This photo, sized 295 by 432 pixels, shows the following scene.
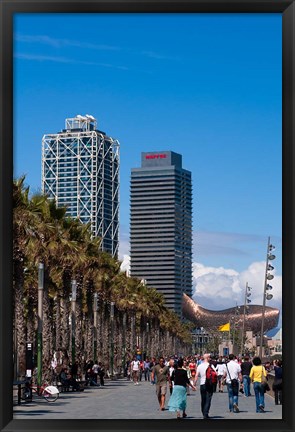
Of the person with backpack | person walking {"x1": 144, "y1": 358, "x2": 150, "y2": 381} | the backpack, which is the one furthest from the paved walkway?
person walking {"x1": 144, "y1": 358, "x2": 150, "y2": 381}

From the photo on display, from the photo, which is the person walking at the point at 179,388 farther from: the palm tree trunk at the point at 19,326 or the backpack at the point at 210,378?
the palm tree trunk at the point at 19,326

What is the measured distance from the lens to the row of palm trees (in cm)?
4244

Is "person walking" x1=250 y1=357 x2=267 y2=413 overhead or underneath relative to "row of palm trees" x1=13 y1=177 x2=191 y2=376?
underneath

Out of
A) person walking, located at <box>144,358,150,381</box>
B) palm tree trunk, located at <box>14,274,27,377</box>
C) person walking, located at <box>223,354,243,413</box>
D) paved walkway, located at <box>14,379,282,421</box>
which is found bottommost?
person walking, located at <box>144,358,150,381</box>

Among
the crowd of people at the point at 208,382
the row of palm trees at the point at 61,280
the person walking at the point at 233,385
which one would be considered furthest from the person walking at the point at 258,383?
the row of palm trees at the point at 61,280

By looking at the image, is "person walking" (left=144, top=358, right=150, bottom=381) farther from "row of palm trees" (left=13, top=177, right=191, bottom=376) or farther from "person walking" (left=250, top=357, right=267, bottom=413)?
"person walking" (left=250, top=357, right=267, bottom=413)

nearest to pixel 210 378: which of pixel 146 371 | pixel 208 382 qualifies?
pixel 208 382

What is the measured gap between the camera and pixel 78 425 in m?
12.3

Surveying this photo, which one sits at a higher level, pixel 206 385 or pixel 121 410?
pixel 206 385

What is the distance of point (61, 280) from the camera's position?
59375 mm

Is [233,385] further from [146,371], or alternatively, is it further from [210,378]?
[146,371]

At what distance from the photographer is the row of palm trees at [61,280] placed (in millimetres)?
42438
